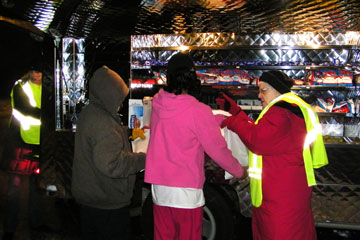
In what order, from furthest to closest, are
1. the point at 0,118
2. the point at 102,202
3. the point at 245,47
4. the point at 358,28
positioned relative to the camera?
the point at 0,118, the point at 245,47, the point at 358,28, the point at 102,202

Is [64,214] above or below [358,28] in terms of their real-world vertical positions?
below

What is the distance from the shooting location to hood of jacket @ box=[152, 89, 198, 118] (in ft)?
6.58

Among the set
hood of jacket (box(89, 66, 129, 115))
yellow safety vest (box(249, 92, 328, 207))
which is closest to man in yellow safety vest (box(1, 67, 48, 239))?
hood of jacket (box(89, 66, 129, 115))

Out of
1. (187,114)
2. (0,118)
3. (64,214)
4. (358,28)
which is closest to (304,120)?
(187,114)

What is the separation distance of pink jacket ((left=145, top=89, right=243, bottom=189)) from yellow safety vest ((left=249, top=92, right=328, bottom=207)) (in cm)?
42

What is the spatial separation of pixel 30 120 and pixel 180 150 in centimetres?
252

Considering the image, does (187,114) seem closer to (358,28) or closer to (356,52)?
(358,28)

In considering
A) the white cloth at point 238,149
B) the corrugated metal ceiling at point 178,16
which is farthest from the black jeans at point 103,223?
the corrugated metal ceiling at point 178,16

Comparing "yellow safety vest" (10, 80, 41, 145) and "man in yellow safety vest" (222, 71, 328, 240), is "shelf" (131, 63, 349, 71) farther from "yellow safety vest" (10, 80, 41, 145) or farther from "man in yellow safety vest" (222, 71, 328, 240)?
"man in yellow safety vest" (222, 71, 328, 240)

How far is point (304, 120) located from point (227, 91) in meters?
2.66

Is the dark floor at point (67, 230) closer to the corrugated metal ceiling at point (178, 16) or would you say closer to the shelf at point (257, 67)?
the shelf at point (257, 67)

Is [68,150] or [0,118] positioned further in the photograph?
[0,118]

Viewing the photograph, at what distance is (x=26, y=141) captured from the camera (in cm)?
389

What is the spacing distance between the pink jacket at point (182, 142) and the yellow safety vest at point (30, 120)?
2.34m
